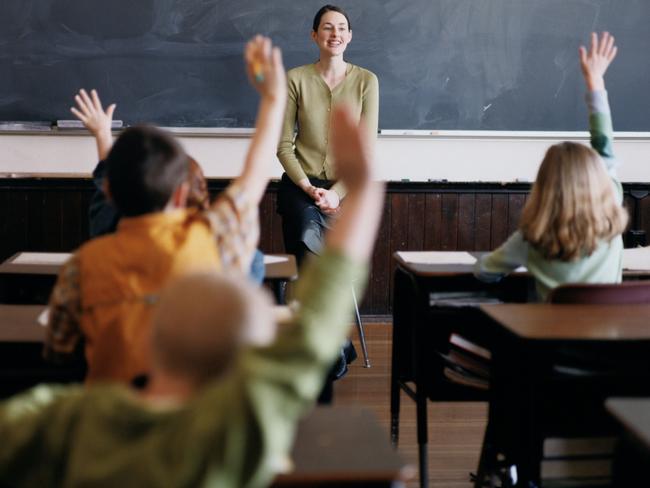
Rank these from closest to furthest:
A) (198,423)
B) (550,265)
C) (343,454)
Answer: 1. (198,423)
2. (343,454)
3. (550,265)

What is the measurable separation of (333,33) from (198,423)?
3593mm

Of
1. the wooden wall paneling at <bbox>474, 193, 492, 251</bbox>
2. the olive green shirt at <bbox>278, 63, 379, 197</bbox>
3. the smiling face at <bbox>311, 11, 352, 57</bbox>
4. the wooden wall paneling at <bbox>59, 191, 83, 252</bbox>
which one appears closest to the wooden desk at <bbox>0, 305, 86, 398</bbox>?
the olive green shirt at <bbox>278, 63, 379, 197</bbox>

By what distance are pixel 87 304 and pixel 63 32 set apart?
12.3 ft

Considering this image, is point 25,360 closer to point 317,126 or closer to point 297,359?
point 297,359

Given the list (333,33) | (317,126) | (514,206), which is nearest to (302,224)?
(317,126)

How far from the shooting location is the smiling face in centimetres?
430

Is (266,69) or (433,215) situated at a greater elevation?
(266,69)

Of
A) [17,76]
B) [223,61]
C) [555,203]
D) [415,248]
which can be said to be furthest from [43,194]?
[555,203]

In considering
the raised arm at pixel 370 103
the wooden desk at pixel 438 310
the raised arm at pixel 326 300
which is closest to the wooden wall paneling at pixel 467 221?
the raised arm at pixel 370 103

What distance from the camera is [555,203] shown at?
2508mm

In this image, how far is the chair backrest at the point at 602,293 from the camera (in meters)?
2.33

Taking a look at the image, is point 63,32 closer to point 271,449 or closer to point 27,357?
point 27,357

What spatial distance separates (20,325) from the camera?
85.0 inches

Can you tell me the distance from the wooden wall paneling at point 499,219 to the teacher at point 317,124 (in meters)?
1.08
